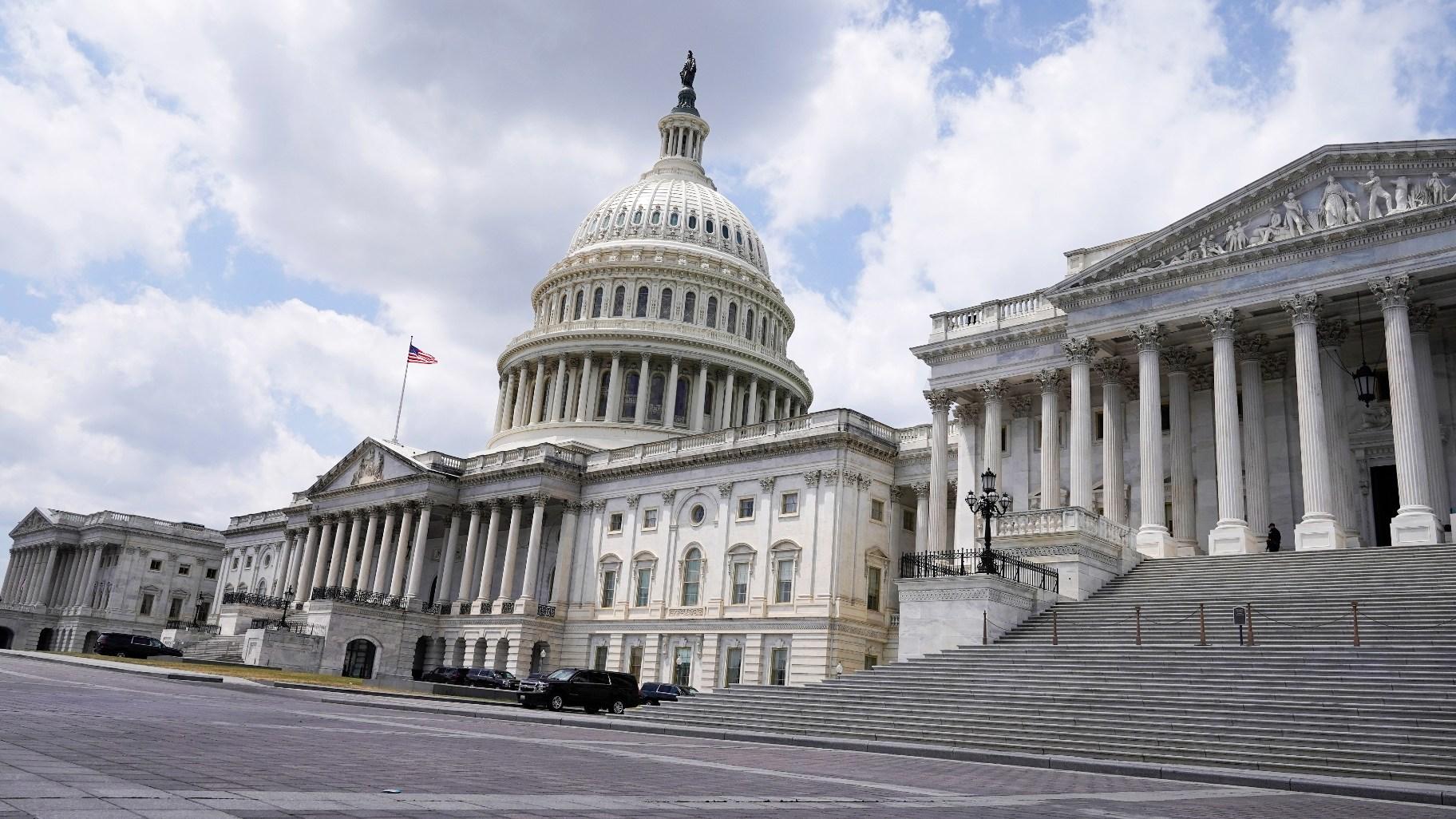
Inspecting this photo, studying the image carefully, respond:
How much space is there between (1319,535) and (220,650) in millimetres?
64044

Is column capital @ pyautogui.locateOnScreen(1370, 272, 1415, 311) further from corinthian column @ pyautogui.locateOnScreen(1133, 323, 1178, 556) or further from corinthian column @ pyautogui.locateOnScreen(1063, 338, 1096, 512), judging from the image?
corinthian column @ pyautogui.locateOnScreen(1063, 338, 1096, 512)

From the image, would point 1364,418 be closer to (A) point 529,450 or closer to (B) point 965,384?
(B) point 965,384

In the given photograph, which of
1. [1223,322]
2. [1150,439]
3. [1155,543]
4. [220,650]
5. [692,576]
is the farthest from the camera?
[220,650]

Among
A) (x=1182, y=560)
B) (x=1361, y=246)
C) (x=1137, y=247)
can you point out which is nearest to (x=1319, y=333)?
(x=1361, y=246)

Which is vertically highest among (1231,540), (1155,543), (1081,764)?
(1155,543)

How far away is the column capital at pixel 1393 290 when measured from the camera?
3438 cm

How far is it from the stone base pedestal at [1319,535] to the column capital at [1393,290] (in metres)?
7.13

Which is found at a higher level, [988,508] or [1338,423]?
[1338,423]

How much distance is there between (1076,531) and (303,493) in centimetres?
7262

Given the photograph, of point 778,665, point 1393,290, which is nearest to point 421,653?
point 778,665

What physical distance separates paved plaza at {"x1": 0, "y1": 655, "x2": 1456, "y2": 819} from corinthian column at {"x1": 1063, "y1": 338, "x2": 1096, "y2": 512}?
23.0 m

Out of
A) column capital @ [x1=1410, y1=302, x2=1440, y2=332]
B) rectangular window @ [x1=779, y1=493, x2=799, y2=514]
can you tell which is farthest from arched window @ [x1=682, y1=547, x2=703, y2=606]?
column capital @ [x1=1410, y1=302, x2=1440, y2=332]

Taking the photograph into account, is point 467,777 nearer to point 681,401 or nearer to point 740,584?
point 740,584

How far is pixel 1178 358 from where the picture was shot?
4216cm
